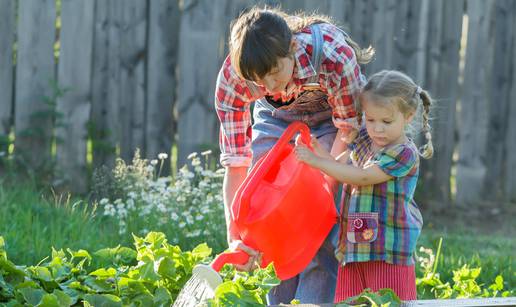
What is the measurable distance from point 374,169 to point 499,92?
11.1 feet

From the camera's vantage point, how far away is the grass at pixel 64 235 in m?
3.83

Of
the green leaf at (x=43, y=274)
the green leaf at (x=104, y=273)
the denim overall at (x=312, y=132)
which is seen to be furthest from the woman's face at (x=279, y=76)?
the green leaf at (x=43, y=274)

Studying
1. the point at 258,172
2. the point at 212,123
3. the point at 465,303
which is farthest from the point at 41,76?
the point at 465,303

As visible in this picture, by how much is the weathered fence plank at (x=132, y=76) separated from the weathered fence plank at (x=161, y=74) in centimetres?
4

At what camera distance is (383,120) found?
2.92 m

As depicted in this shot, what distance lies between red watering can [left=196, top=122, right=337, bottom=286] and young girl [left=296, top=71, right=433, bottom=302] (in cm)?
6

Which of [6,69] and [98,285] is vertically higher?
[6,69]

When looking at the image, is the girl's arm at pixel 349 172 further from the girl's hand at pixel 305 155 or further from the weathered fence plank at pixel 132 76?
the weathered fence plank at pixel 132 76

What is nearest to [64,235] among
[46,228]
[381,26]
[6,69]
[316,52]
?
[46,228]

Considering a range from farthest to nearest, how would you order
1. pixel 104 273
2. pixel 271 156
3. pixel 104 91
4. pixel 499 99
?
pixel 499 99, pixel 104 91, pixel 271 156, pixel 104 273

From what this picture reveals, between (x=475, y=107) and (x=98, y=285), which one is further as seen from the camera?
(x=475, y=107)

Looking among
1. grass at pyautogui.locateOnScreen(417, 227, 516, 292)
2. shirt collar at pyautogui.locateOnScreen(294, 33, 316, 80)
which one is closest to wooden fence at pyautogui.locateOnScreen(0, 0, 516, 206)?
grass at pyautogui.locateOnScreen(417, 227, 516, 292)

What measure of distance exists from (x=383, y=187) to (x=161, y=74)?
2.89 meters

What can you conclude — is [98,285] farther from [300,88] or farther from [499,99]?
[499,99]
